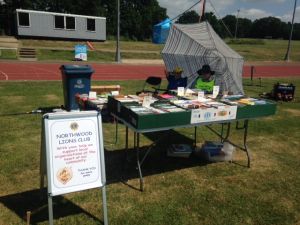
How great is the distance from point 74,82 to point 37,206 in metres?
5.09

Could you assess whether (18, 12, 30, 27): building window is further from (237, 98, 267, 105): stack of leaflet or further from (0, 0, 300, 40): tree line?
(237, 98, 267, 105): stack of leaflet

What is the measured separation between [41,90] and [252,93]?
9365 mm

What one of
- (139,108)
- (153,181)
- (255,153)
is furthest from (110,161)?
(255,153)

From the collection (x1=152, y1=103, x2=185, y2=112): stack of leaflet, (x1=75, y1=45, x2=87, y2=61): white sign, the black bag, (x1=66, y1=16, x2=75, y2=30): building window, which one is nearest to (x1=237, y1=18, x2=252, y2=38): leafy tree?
(x1=66, y1=16, x2=75, y2=30): building window

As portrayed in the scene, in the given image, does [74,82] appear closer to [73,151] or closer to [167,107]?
[167,107]

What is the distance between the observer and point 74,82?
9.05m

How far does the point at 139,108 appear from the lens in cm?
498

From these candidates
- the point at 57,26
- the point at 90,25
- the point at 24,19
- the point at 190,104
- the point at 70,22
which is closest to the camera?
the point at 190,104

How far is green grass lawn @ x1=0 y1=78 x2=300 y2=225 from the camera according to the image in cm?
441

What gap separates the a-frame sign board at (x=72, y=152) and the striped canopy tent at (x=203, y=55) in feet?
18.3

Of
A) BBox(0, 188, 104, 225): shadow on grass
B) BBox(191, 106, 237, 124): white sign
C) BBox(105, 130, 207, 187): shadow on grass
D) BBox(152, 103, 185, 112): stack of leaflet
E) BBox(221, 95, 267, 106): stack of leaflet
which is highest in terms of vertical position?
BBox(221, 95, 267, 106): stack of leaflet

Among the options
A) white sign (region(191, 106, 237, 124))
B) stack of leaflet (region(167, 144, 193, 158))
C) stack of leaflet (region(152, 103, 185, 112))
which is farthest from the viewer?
stack of leaflet (region(167, 144, 193, 158))

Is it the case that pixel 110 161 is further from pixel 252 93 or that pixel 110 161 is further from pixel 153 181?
pixel 252 93

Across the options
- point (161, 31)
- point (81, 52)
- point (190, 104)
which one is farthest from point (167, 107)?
point (161, 31)
